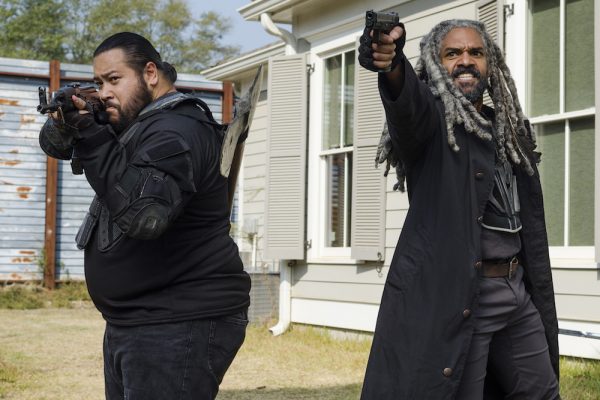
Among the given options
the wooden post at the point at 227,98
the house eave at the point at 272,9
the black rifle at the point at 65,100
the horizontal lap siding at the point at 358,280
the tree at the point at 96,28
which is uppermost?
the tree at the point at 96,28

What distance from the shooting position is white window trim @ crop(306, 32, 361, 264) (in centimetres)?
950

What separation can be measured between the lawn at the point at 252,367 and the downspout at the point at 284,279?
11 cm

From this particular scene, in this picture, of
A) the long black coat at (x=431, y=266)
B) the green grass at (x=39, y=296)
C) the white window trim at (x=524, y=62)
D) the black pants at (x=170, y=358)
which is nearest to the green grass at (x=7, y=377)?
the white window trim at (x=524, y=62)

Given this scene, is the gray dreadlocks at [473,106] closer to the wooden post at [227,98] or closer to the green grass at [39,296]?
the green grass at [39,296]

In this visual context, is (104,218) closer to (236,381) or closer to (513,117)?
(513,117)

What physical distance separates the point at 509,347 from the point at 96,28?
35135 millimetres

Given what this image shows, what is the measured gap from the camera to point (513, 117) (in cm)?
344

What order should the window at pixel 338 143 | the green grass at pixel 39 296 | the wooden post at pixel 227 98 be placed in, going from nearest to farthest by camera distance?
the window at pixel 338 143 → the green grass at pixel 39 296 → the wooden post at pixel 227 98

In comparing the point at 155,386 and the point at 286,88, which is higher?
the point at 286,88

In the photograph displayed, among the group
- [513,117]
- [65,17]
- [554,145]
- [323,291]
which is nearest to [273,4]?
[323,291]

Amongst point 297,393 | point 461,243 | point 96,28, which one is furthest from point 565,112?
point 96,28

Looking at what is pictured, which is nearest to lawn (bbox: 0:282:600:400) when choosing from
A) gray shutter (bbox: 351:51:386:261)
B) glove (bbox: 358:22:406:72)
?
gray shutter (bbox: 351:51:386:261)

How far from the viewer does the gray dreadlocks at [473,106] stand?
10.3ft

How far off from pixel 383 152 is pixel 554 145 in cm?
361
